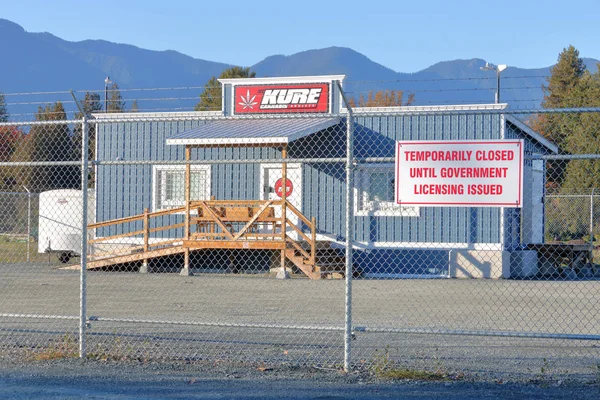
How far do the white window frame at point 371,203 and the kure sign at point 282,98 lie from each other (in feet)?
7.24

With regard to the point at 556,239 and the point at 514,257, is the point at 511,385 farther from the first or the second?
the point at 556,239

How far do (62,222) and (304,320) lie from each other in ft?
51.6

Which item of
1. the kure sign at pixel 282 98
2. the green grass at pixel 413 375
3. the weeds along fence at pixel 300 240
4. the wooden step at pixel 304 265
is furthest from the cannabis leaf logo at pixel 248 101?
the green grass at pixel 413 375

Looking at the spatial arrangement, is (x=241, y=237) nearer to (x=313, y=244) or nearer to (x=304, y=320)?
(x=313, y=244)

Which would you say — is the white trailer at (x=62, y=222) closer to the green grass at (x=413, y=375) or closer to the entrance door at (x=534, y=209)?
the entrance door at (x=534, y=209)

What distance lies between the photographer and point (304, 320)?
530 inches

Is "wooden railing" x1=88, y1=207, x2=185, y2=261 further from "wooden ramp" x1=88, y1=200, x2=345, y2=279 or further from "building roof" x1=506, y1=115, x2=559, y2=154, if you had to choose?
"building roof" x1=506, y1=115, x2=559, y2=154

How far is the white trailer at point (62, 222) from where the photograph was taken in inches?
1056

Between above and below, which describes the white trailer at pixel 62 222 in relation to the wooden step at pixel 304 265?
above

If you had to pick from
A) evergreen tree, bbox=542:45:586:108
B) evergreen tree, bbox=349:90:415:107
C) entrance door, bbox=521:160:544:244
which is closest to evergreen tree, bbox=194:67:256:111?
evergreen tree, bbox=349:90:415:107

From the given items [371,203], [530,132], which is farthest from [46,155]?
[530,132]

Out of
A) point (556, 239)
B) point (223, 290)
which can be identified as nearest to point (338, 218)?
point (223, 290)

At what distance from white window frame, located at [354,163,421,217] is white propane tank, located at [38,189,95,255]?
859cm

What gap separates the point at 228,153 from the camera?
24.9 m
